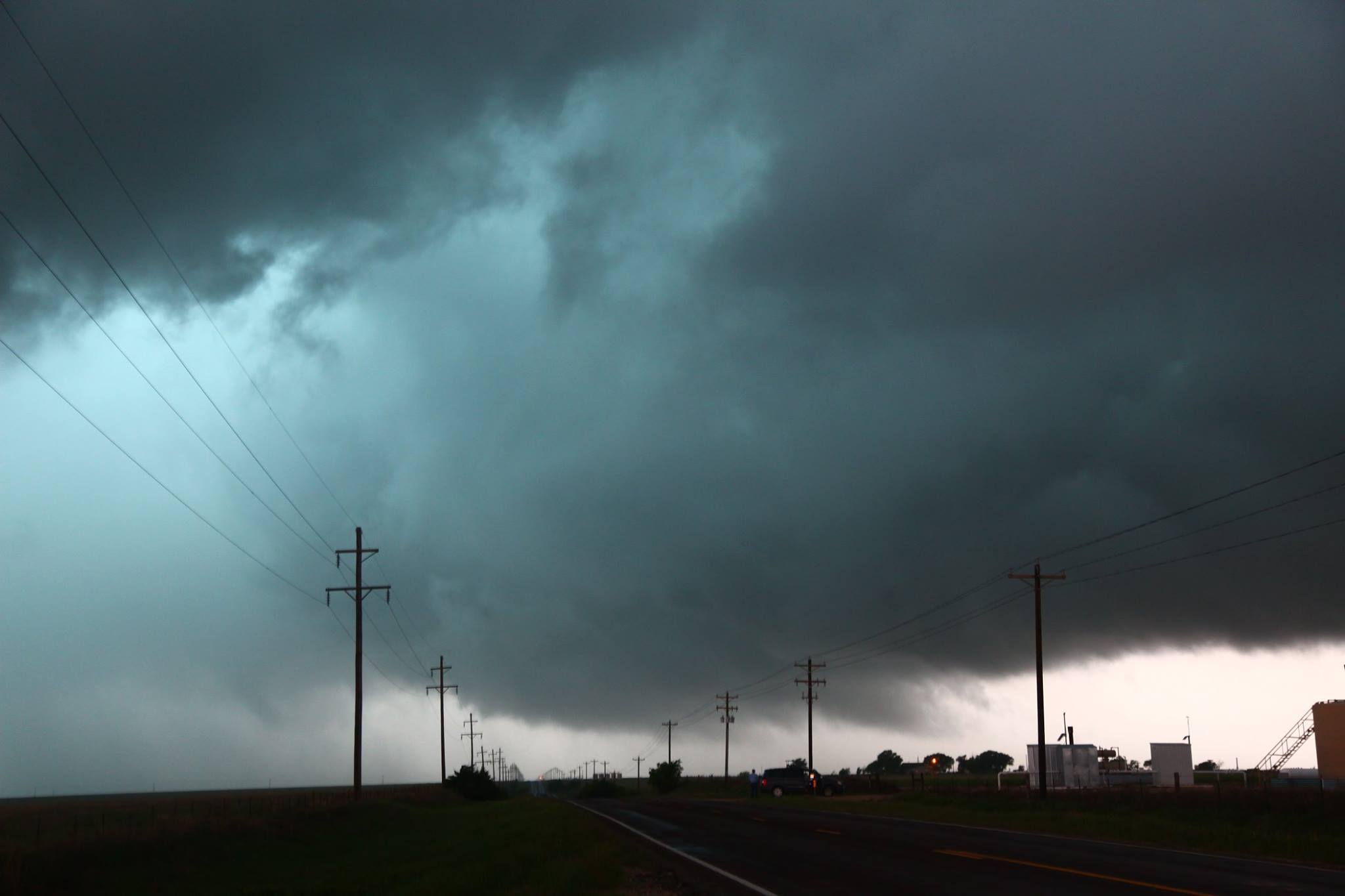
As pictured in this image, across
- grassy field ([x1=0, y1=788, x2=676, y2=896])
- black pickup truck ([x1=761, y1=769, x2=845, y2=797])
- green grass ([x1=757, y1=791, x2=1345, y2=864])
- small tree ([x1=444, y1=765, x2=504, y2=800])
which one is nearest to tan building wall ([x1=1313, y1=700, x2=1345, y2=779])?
green grass ([x1=757, y1=791, x2=1345, y2=864])

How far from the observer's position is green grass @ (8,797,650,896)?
82.0 feet

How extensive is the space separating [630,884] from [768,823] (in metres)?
23.3

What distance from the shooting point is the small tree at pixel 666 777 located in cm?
14425

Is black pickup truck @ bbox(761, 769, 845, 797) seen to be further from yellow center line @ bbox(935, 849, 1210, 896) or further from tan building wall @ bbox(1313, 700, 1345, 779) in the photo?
yellow center line @ bbox(935, 849, 1210, 896)

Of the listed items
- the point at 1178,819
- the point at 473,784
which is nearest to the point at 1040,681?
the point at 1178,819

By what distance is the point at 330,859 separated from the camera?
136ft

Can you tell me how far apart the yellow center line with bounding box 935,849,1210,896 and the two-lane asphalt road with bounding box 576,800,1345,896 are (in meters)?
0.03

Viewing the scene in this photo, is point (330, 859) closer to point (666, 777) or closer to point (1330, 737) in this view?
point (1330, 737)

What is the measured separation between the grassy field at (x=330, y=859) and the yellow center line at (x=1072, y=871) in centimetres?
729

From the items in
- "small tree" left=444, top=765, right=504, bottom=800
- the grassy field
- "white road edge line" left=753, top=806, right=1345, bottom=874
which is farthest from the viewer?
"small tree" left=444, top=765, right=504, bottom=800

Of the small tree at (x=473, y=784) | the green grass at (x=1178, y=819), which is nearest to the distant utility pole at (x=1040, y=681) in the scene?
the green grass at (x=1178, y=819)

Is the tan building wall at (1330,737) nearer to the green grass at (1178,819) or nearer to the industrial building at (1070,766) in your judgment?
the industrial building at (1070,766)

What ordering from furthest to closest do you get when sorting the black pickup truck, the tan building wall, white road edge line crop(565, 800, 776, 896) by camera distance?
the black pickup truck < the tan building wall < white road edge line crop(565, 800, 776, 896)

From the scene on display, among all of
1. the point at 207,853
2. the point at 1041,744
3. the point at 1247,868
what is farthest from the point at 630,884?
the point at 1041,744
